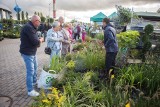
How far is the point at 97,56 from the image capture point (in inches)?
285

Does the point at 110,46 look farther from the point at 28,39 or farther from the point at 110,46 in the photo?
the point at 28,39

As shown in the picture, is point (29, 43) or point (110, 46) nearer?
point (29, 43)

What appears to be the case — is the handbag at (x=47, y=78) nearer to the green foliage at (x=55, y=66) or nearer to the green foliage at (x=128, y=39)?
the green foliage at (x=55, y=66)

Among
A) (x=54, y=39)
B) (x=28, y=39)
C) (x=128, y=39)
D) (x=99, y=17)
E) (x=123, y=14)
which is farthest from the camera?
(x=99, y=17)

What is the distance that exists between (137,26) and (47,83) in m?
5.37

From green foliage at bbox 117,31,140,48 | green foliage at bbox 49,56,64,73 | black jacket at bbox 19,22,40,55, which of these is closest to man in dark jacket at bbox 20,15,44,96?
black jacket at bbox 19,22,40,55

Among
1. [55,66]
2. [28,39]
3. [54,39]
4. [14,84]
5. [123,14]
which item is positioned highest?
[123,14]

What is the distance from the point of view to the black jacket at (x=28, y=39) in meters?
5.25

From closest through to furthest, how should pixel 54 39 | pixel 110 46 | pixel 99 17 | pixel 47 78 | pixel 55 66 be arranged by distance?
pixel 47 78
pixel 55 66
pixel 110 46
pixel 54 39
pixel 99 17

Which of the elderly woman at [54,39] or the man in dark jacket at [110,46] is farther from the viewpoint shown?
the elderly woman at [54,39]

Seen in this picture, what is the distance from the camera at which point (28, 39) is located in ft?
17.6

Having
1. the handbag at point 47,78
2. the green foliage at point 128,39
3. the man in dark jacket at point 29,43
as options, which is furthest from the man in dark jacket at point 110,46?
the man in dark jacket at point 29,43

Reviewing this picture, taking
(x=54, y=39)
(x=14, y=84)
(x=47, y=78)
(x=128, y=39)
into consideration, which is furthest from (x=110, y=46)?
(x=14, y=84)

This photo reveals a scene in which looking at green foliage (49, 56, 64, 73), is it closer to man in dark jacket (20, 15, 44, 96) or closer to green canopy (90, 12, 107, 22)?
man in dark jacket (20, 15, 44, 96)
